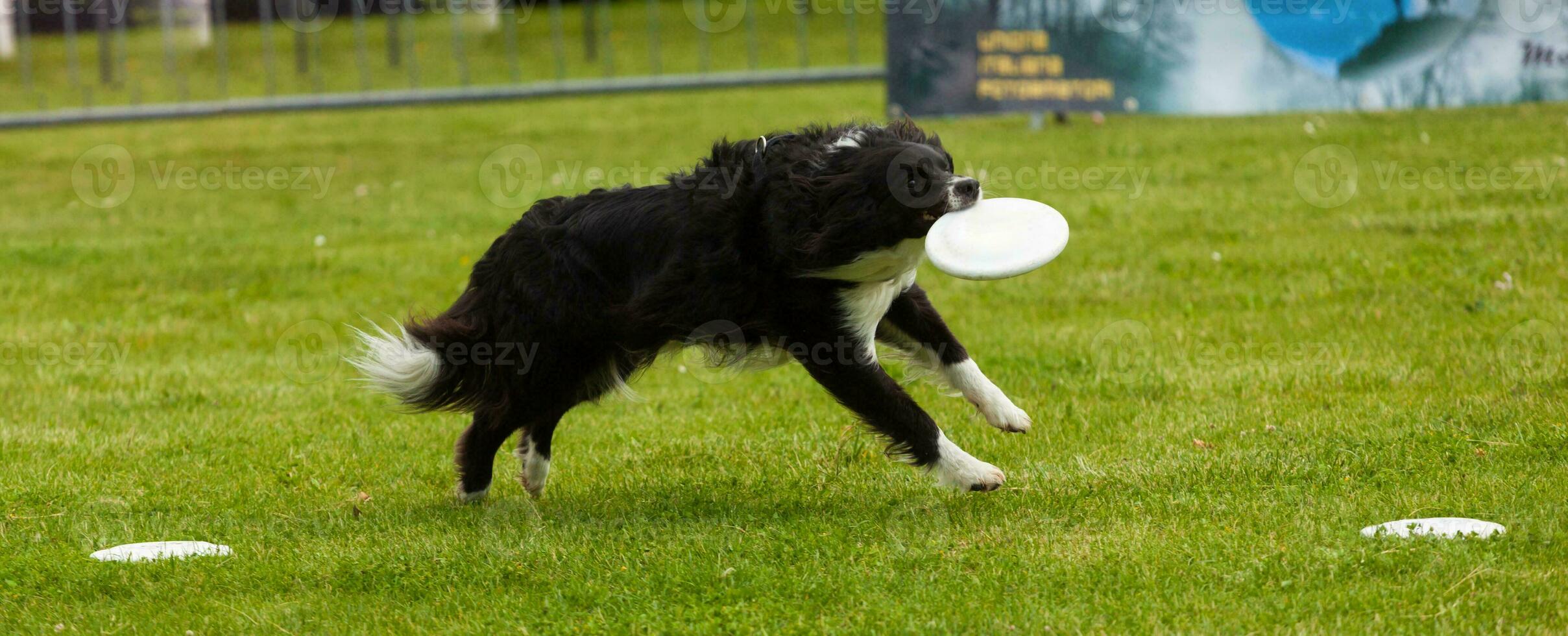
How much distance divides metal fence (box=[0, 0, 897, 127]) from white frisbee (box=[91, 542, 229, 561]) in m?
14.1

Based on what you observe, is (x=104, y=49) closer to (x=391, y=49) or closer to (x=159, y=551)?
(x=391, y=49)

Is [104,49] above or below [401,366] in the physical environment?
below

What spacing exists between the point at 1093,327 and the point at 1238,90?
5.77 m

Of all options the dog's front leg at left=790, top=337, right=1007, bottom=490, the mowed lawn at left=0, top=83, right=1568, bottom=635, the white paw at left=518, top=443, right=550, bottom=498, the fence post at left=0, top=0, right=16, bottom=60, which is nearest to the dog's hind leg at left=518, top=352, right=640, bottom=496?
the white paw at left=518, top=443, right=550, bottom=498

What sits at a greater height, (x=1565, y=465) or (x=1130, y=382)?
(x=1565, y=465)

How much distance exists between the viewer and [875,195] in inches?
172

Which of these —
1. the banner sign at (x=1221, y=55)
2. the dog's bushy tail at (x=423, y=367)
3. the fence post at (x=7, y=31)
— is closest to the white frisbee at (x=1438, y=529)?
the dog's bushy tail at (x=423, y=367)

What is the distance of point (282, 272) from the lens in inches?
409

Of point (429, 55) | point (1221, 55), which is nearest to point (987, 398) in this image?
point (1221, 55)

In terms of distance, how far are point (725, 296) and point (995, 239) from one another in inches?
35.2

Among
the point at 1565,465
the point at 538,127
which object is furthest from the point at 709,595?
the point at 538,127

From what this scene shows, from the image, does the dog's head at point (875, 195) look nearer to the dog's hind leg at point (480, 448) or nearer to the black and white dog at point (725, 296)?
the black and white dog at point (725, 296)

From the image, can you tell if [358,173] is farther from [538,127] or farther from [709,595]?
[709,595]

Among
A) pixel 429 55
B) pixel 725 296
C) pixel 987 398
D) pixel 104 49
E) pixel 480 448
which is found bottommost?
pixel 429 55
